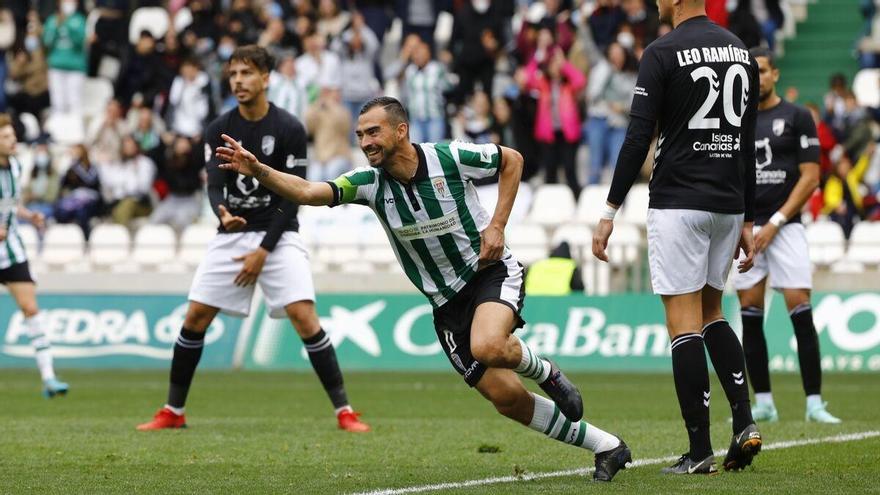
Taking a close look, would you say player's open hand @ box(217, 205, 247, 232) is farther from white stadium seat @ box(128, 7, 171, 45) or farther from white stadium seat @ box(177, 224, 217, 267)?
white stadium seat @ box(128, 7, 171, 45)

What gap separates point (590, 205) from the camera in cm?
2084

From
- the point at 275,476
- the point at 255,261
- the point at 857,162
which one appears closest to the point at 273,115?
the point at 255,261

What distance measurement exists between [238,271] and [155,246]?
11.5 meters

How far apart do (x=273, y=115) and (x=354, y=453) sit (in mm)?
2649

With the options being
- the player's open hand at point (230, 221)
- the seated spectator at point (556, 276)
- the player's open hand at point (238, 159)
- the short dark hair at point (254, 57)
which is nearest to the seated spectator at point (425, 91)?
the seated spectator at point (556, 276)

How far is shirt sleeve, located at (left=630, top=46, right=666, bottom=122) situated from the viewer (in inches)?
297

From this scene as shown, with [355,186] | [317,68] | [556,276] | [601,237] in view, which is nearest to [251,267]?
[355,186]

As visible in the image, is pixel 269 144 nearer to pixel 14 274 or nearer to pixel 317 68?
pixel 14 274

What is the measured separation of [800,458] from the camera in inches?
330

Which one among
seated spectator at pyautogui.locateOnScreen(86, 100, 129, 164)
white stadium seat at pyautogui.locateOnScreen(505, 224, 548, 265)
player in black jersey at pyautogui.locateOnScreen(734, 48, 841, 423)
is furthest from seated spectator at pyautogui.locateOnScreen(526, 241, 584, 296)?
seated spectator at pyautogui.locateOnScreen(86, 100, 129, 164)

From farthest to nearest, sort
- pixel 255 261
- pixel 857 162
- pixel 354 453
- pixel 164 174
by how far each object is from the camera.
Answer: pixel 164 174 → pixel 857 162 → pixel 255 261 → pixel 354 453

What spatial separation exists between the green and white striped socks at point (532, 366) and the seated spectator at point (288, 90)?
582 inches

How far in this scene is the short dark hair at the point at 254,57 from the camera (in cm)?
1021

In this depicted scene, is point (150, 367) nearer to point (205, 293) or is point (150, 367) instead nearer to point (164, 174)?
point (164, 174)
